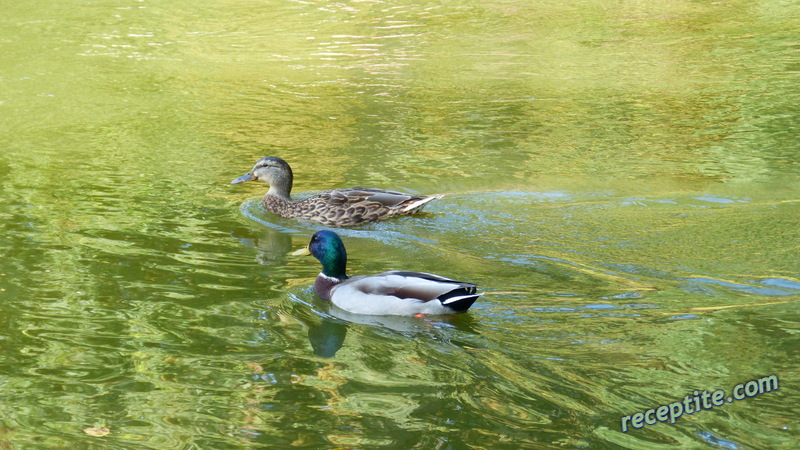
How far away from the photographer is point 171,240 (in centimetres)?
820

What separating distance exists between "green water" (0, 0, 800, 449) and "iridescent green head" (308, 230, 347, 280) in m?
0.26

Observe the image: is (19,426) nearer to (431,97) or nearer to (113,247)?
(113,247)

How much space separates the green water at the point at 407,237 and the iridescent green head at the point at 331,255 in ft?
0.87

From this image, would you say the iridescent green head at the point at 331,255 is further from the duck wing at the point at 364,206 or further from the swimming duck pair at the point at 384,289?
the duck wing at the point at 364,206

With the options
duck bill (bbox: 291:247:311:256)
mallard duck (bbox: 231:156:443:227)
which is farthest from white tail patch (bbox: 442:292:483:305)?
mallard duck (bbox: 231:156:443:227)

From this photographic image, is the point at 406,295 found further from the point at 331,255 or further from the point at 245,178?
the point at 245,178

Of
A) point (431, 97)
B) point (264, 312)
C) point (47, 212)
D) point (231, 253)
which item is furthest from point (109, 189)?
point (431, 97)

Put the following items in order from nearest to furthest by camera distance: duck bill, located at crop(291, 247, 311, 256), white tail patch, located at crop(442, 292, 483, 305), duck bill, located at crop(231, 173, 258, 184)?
white tail patch, located at crop(442, 292, 483, 305) < duck bill, located at crop(291, 247, 311, 256) < duck bill, located at crop(231, 173, 258, 184)

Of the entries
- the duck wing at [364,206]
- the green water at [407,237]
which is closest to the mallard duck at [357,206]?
the duck wing at [364,206]

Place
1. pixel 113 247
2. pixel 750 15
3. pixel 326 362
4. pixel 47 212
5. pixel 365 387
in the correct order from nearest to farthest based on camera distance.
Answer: pixel 365 387, pixel 326 362, pixel 113 247, pixel 47 212, pixel 750 15

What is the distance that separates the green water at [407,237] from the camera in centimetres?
529

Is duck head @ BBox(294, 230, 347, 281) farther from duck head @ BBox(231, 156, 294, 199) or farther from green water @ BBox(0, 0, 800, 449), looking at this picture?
duck head @ BBox(231, 156, 294, 199)

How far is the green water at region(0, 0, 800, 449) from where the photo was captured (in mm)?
5293

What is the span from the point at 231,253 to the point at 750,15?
14.6m
